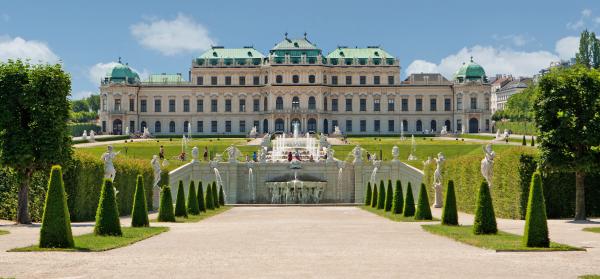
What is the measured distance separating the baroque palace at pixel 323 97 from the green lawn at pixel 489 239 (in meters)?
85.4

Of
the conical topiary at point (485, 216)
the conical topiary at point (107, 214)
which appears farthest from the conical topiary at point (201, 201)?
the conical topiary at point (485, 216)

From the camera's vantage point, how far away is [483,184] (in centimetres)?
1747

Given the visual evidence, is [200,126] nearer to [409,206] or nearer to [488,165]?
[409,206]

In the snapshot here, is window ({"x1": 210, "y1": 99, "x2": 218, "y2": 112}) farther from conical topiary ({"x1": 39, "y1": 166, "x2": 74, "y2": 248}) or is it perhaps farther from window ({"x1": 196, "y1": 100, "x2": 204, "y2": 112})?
conical topiary ({"x1": 39, "y1": 166, "x2": 74, "y2": 248})

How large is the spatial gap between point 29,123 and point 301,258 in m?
12.8

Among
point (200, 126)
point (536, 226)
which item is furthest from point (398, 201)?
point (200, 126)

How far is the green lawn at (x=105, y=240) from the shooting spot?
14.5 metres

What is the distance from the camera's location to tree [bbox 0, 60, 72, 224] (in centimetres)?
2283

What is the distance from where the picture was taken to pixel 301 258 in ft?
44.0

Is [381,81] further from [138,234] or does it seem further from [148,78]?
[138,234]

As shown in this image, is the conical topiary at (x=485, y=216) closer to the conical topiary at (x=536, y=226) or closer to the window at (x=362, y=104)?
the conical topiary at (x=536, y=226)

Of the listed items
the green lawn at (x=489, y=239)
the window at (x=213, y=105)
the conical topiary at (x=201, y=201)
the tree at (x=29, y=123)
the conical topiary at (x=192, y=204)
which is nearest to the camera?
the green lawn at (x=489, y=239)

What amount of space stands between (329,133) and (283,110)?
253 inches

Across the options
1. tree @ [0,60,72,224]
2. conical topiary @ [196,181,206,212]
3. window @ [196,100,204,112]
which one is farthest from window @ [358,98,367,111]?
tree @ [0,60,72,224]
